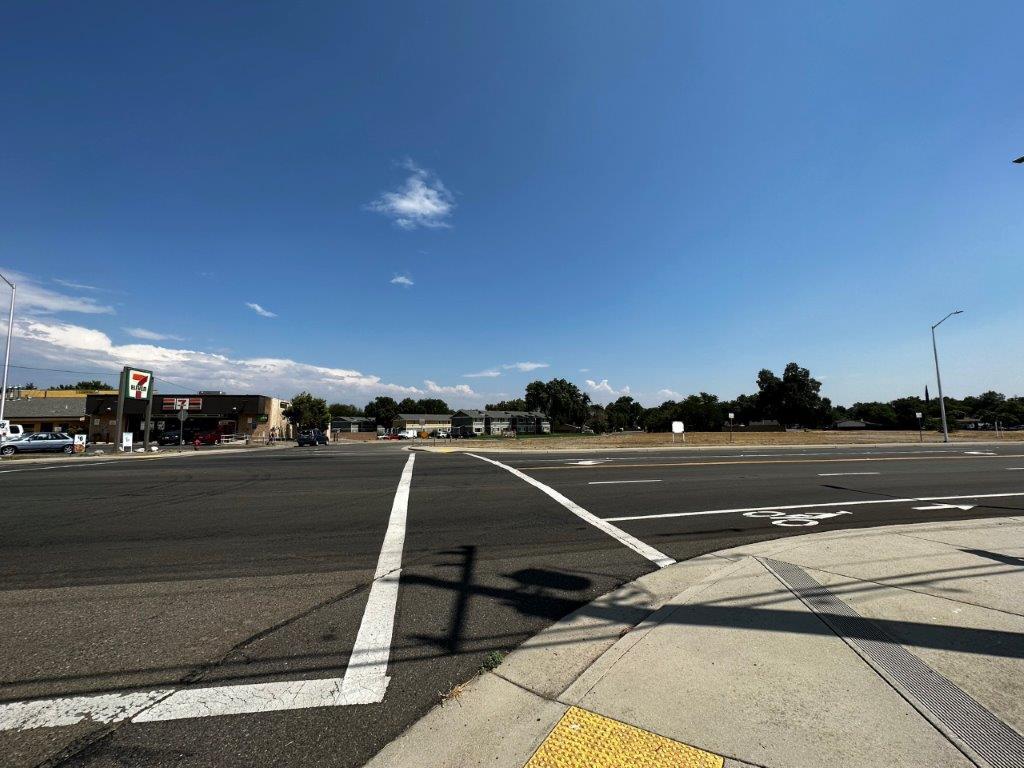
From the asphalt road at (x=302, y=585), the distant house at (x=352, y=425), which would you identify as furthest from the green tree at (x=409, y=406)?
the asphalt road at (x=302, y=585)

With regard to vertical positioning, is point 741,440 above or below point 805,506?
above

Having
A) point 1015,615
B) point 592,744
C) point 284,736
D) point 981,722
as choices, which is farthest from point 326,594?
point 1015,615

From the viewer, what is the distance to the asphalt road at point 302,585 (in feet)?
8.63

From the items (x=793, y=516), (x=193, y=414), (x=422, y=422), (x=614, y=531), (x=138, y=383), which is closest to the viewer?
(x=614, y=531)

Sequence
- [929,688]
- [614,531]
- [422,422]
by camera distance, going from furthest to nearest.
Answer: [422,422], [614,531], [929,688]

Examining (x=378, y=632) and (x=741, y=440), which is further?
(x=741, y=440)

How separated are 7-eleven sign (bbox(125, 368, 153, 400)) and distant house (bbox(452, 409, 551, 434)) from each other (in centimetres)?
6970

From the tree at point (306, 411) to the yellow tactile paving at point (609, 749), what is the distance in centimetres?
6865

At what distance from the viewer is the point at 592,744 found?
2408mm

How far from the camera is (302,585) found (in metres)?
4.91

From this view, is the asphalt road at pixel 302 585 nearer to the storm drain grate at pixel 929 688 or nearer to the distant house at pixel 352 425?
the storm drain grate at pixel 929 688

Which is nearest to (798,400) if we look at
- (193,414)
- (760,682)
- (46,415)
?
(193,414)

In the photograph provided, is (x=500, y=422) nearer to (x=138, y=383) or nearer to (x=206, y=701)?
(x=138, y=383)

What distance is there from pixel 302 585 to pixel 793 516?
25.7 ft
